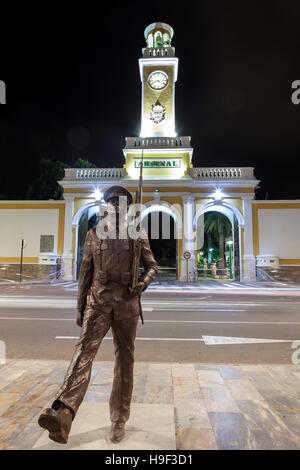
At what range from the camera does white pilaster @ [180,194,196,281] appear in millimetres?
22484

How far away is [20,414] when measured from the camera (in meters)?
2.85

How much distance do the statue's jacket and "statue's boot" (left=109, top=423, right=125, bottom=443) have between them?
90cm

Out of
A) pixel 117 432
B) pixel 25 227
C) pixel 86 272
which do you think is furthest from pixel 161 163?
pixel 117 432

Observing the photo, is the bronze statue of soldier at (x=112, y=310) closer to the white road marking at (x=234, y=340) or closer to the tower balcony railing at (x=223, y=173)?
the white road marking at (x=234, y=340)

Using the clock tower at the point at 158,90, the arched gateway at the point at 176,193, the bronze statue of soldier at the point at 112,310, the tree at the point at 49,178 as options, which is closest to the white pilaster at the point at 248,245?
the arched gateway at the point at 176,193

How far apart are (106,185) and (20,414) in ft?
73.3

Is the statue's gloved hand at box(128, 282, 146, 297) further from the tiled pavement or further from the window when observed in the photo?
the window

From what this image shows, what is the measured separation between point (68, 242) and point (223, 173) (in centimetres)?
1426

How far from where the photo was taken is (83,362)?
2.34m

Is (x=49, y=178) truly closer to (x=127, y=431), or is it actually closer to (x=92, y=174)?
(x=92, y=174)

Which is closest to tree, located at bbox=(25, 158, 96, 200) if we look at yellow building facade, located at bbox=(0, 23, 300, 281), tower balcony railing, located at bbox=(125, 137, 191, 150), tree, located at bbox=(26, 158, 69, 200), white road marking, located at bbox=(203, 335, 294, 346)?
tree, located at bbox=(26, 158, 69, 200)

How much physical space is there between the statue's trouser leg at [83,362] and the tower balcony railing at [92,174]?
75.1ft

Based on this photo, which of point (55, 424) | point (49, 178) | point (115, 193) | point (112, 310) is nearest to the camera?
point (55, 424)
